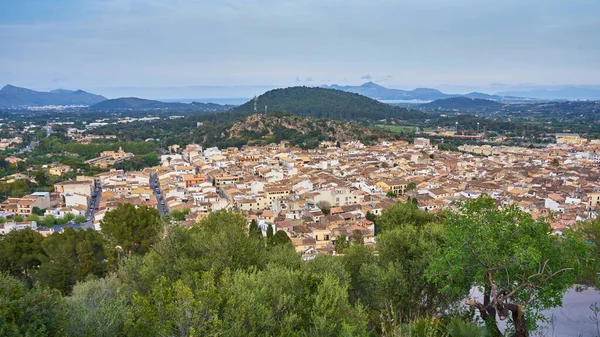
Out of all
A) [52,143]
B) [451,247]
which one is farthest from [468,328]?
[52,143]

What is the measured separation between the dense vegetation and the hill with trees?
104 meters

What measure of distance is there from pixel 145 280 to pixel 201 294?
520cm

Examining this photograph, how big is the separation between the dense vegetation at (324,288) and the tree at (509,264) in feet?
0.08

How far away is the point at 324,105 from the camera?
132 metres

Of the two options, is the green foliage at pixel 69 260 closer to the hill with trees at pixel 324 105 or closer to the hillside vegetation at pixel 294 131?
the hillside vegetation at pixel 294 131

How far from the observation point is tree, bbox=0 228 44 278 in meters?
16.5

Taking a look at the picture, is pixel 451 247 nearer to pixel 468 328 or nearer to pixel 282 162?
pixel 468 328

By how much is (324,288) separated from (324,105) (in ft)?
417

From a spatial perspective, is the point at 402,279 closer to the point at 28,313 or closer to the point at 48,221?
the point at 28,313

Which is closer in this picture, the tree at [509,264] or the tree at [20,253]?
the tree at [509,264]

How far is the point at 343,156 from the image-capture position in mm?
54500

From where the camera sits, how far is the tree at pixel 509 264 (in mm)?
7109

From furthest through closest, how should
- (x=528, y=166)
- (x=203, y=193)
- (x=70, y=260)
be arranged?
(x=528, y=166) → (x=203, y=193) → (x=70, y=260)

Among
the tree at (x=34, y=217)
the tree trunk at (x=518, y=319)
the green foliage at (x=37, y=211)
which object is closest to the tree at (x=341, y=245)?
the tree trunk at (x=518, y=319)
